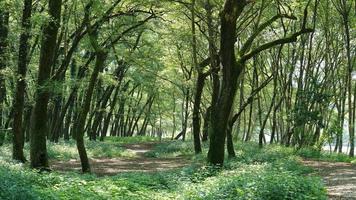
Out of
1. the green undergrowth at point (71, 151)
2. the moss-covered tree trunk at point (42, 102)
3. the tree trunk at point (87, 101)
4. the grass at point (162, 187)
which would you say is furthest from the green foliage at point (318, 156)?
the moss-covered tree trunk at point (42, 102)

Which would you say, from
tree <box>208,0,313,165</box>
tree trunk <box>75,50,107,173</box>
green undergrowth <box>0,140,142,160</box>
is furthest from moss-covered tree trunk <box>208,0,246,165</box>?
green undergrowth <box>0,140,142,160</box>

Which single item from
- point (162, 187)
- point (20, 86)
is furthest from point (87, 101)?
point (162, 187)

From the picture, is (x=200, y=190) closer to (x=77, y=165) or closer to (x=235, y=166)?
(x=235, y=166)

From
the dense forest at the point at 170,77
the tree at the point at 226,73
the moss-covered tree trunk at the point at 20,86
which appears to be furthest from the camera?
the moss-covered tree trunk at the point at 20,86

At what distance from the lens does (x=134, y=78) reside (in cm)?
3784

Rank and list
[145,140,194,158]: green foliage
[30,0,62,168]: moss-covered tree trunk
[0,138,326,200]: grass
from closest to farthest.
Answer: [0,138,326,200]: grass → [30,0,62,168]: moss-covered tree trunk → [145,140,194,158]: green foliage

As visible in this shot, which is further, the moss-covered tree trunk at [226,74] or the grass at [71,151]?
the grass at [71,151]

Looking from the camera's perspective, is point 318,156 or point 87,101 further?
point 318,156

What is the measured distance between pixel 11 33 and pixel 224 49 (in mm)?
8911

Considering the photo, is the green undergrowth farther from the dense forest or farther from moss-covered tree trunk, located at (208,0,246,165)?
moss-covered tree trunk, located at (208,0,246,165)

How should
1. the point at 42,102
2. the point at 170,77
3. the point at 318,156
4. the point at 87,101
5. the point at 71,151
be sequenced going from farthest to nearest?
the point at 170,77 → the point at 71,151 → the point at 318,156 → the point at 87,101 → the point at 42,102

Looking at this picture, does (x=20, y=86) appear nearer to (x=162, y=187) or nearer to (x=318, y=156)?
→ (x=162, y=187)

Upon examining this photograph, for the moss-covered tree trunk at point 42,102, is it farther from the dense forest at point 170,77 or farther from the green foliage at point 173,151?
the green foliage at point 173,151

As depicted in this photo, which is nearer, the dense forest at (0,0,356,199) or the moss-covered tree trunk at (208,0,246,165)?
the dense forest at (0,0,356,199)
